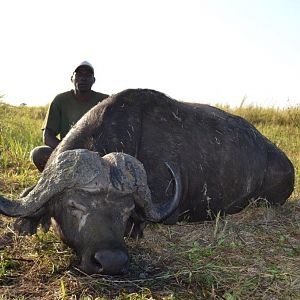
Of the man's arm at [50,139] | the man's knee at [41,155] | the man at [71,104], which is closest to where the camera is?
the man's knee at [41,155]

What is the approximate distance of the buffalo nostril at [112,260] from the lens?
3006 mm

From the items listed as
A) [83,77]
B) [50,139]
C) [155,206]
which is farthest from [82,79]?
[155,206]

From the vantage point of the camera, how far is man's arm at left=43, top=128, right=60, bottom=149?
20.1 feet

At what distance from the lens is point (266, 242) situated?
436 cm

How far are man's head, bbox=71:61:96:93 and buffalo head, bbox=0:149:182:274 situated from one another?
3183 mm

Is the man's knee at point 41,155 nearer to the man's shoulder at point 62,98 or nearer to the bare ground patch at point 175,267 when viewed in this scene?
the man's shoulder at point 62,98

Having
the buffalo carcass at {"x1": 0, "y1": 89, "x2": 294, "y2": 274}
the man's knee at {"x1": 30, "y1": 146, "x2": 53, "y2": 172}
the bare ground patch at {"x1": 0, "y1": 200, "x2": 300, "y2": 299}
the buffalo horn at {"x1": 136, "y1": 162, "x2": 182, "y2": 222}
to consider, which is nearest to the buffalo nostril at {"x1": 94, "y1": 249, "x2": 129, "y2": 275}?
the buffalo carcass at {"x1": 0, "y1": 89, "x2": 294, "y2": 274}

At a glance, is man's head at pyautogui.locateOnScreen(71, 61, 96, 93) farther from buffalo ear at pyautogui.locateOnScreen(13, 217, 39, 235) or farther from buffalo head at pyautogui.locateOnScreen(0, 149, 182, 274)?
buffalo ear at pyautogui.locateOnScreen(13, 217, 39, 235)

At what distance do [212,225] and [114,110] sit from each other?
139 cm

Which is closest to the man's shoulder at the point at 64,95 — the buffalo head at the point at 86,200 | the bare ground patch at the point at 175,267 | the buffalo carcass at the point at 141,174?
the buffalo carcass at the point at 141,174

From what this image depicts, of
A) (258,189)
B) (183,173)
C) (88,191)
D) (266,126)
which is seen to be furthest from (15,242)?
(266,126)

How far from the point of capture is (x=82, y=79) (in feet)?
21.6

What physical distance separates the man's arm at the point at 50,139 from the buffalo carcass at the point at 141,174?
164 centimetres

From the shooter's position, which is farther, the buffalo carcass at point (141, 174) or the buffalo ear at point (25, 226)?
the buffalo ear at point (25, 226)
